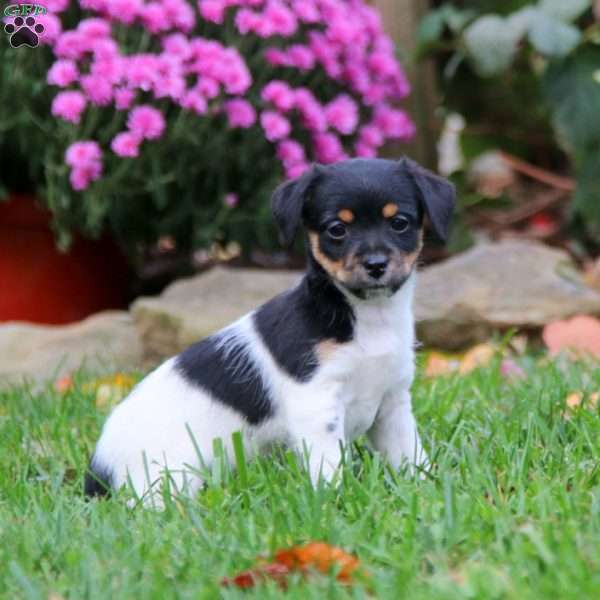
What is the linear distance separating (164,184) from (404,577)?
381 centimetres

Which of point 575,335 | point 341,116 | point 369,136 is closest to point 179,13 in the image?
point 341,116

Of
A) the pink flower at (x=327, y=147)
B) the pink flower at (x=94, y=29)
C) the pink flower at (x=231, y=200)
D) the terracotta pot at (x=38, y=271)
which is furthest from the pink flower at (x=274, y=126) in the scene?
the terracotta pot at (x=38, y=271)

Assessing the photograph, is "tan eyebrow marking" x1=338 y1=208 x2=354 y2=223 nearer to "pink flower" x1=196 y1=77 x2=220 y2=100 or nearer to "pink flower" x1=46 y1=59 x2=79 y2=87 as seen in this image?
"pink flower" x1=196 y1=77 x2=220 y2=100

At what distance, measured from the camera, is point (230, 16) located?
5.88 meters

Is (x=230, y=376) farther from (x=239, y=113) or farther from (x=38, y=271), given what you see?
(x=38, y=271)

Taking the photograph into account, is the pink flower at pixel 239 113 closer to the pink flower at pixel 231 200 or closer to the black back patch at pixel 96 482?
the pink flower at pixel 231 200

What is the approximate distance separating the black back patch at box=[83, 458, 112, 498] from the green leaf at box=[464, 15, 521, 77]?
3.64 meters

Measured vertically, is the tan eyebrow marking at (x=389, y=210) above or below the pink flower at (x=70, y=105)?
below

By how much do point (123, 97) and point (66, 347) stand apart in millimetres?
1209

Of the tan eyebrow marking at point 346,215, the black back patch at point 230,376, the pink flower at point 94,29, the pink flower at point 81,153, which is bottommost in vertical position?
the black back patch at point 230,376

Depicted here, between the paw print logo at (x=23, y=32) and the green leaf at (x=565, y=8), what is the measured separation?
2.67 metres

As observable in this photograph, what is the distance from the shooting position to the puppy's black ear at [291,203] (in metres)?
3.16

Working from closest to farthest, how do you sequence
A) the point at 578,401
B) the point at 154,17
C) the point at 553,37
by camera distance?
the point at 578,401 → the point at 154,17 → the point at 553,37

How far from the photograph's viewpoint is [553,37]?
237 inches
